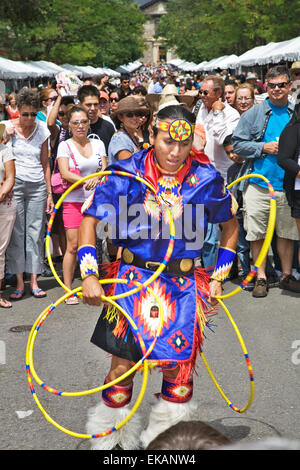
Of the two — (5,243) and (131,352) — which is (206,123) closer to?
(5,243)

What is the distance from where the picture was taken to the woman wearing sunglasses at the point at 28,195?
7.42 metres

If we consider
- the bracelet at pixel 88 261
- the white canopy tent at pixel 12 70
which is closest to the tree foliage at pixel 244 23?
the white canopy tent at pixel 12 70

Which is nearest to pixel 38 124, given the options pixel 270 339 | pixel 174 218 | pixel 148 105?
pixel 148 105

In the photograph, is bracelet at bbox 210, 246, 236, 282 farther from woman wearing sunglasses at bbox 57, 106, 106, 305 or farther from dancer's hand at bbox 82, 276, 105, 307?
woman wearing sunglasses at bbox 57, 106, 106, 305

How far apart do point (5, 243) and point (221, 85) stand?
10.6 ft

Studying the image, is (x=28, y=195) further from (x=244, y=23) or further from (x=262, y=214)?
(x=244, y=23)

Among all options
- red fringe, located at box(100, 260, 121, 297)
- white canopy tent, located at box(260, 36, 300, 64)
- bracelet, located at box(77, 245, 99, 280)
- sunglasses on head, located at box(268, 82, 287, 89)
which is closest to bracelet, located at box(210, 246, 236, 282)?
red fringe, located at box(100, 260, 121, 297)

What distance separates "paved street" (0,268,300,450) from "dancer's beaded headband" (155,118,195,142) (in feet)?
6.18

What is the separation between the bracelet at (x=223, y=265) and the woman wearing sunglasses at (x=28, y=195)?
400 centimetres

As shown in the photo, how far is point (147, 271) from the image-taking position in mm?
3562

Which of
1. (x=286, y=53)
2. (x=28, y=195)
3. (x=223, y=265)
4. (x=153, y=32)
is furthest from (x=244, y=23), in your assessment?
(x=153, y=32)

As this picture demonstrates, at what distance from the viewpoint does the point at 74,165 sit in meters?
7.22

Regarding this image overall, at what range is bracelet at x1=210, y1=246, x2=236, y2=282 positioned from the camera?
12.2 feet
